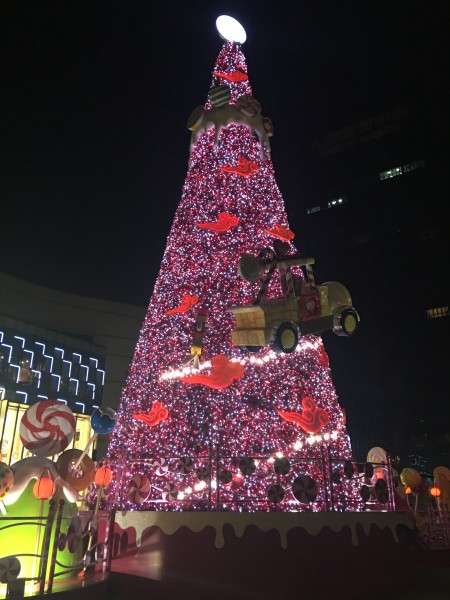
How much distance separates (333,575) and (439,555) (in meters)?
4.53

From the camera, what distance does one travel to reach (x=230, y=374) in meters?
8.34

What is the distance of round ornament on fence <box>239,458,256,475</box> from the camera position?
734 cm

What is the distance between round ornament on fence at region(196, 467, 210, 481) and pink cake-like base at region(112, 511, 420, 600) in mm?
595

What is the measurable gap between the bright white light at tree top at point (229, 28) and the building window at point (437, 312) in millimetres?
26289

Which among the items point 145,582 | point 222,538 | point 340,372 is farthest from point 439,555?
point 340,372

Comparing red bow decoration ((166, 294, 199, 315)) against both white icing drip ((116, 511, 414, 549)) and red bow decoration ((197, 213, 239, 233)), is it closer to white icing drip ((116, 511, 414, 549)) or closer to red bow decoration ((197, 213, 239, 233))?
red bow decoration ((197, 213, 239, 233))

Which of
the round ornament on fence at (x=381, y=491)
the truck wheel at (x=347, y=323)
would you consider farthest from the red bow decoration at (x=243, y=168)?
the round ornament on fence at (x=381, y=491)

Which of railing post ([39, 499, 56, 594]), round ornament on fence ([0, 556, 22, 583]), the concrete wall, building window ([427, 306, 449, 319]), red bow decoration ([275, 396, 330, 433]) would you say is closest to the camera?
round ornament on fence ([0, 556, 22, 583])

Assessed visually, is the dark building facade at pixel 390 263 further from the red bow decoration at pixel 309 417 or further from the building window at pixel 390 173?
the red bow decoration at pixel 309 417

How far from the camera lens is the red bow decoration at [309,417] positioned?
8195mm

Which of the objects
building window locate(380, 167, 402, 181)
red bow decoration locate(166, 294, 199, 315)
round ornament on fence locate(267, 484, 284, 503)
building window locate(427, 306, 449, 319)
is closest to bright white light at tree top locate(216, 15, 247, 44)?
red bow decoration locate(166, 294, 199, 315)

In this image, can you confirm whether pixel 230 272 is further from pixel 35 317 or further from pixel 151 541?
pixel 35 317

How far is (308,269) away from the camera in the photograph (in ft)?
25.9

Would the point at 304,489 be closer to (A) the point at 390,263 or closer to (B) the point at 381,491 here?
(B) the point at 381,491
